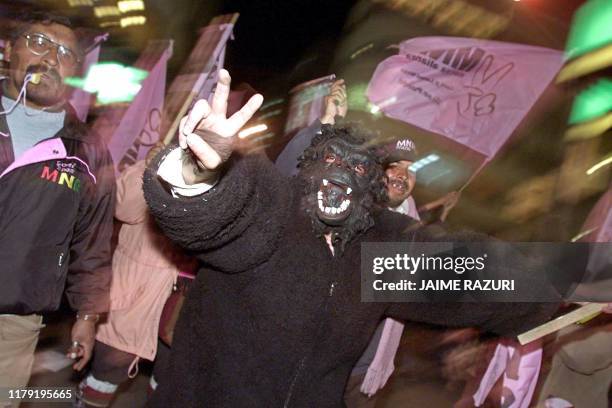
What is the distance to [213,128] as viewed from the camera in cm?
139

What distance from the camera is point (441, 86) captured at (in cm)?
425

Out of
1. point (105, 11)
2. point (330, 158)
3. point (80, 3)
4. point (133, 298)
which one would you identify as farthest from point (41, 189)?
point (105, 11)

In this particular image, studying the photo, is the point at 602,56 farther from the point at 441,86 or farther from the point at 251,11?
the point at 251,11

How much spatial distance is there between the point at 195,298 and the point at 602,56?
5.03 metres

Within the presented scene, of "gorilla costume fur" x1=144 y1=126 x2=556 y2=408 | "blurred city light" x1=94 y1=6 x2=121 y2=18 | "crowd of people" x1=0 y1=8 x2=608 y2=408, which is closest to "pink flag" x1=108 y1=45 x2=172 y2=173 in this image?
"blurred city light" x1=94 y1=6 x2=121 y2=18

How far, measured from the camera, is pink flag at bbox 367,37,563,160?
13.6 ft

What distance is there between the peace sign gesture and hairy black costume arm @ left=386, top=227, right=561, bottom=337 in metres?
0.97

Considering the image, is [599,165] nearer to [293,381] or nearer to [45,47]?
[293,381]

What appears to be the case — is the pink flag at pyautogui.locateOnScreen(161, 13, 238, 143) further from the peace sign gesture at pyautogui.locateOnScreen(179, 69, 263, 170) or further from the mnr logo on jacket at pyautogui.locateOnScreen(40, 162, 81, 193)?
the peace sign gesture at pyautogui.locateOnScreen(179, 69, 263, 170)

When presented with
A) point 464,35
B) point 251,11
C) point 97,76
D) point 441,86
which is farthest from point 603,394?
point 251,11

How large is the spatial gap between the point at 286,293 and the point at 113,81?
2.77 meters

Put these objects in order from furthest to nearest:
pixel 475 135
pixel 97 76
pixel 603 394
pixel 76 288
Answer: pixel 475 135
pixel 97 76
pixel 603 394
pixel 76 288

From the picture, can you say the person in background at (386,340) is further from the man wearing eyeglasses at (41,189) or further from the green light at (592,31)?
the green light at (592,31)

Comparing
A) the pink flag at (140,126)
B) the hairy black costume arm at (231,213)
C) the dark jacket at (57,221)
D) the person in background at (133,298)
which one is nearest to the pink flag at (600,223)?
the hairy black costume arm at (231,213)
